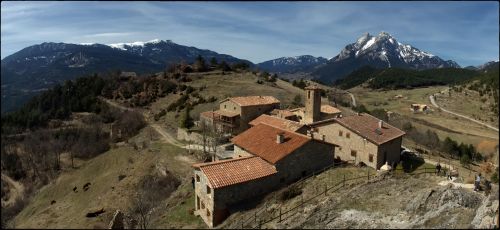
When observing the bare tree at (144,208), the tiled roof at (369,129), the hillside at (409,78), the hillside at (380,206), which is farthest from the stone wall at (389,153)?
the hillside at (409,78)

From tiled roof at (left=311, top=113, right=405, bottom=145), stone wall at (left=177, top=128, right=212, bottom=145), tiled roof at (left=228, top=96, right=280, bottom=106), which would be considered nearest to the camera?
tiled roof at (left=311, top=113, right=405, bottom=145)

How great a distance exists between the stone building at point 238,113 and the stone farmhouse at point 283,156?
27.8 feet

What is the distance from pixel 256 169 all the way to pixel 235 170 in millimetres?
1738

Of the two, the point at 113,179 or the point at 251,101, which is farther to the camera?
the point at 251,101

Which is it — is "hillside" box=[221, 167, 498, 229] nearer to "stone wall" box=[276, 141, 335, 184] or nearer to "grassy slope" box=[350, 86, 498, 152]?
"stone wall" box=[276, 141, 335, 184]

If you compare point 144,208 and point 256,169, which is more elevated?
point 256,169

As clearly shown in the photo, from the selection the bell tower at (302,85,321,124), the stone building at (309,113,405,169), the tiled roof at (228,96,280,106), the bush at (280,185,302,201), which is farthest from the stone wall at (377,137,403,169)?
the tiled roof at (228,96,280,106)

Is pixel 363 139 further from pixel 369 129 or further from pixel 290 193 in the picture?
pixel 290 193

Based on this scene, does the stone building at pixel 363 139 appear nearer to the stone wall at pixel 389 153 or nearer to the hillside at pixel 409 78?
the stone wall at pixel 389 153

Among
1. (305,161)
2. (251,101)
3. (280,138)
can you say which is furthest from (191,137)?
(305,161)

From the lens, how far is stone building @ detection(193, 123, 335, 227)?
27.2 metres

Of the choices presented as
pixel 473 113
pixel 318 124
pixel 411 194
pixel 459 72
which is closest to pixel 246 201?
pixel 411 194

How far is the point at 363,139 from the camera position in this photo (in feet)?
115

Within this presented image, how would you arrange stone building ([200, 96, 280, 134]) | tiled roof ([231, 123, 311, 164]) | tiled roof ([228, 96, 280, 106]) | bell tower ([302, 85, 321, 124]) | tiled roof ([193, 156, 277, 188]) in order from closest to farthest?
tiled roof ([193, 156, 277, 188]), tiled roof ([231, 123, 311, 164]), bell tower ([302, 85, 321, 124]), stone building ([200, 96, 280, 134]), tiled roof ([228, 96, 280, 106])
